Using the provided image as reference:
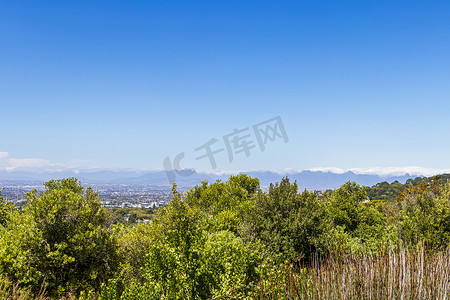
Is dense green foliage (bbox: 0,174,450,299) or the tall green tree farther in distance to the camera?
the tall green tree

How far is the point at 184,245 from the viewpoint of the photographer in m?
7.42

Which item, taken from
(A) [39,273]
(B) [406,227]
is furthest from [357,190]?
(A) [39,273]

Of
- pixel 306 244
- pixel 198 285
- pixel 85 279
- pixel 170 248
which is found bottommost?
pixel 306 244

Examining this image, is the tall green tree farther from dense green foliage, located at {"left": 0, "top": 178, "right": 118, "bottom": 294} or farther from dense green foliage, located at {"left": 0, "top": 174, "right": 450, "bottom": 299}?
dense green foliage, located at {"left": 0, "top": 178, "right": 118, "bottom": 294}

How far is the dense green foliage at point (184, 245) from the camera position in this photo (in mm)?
6500

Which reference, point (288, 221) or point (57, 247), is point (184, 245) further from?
point (288, 221)

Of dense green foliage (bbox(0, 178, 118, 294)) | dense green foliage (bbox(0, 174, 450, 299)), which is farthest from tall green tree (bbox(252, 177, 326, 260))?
dense green foliage (bbox(0, 178, 118, 294))

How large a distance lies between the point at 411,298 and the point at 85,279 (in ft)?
41.1

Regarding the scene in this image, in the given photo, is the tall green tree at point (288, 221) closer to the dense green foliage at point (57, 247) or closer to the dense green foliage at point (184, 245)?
the dense green foliage at point (184, 245)

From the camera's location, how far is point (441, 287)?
3541 mm

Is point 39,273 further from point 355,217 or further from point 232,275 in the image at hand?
point 355,217

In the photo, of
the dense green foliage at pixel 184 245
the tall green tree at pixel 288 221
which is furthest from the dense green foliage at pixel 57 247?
the tall green tree at pixel 288 221

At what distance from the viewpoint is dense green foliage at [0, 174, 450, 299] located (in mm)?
6500

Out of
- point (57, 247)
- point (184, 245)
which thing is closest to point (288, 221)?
point (184, 245)
